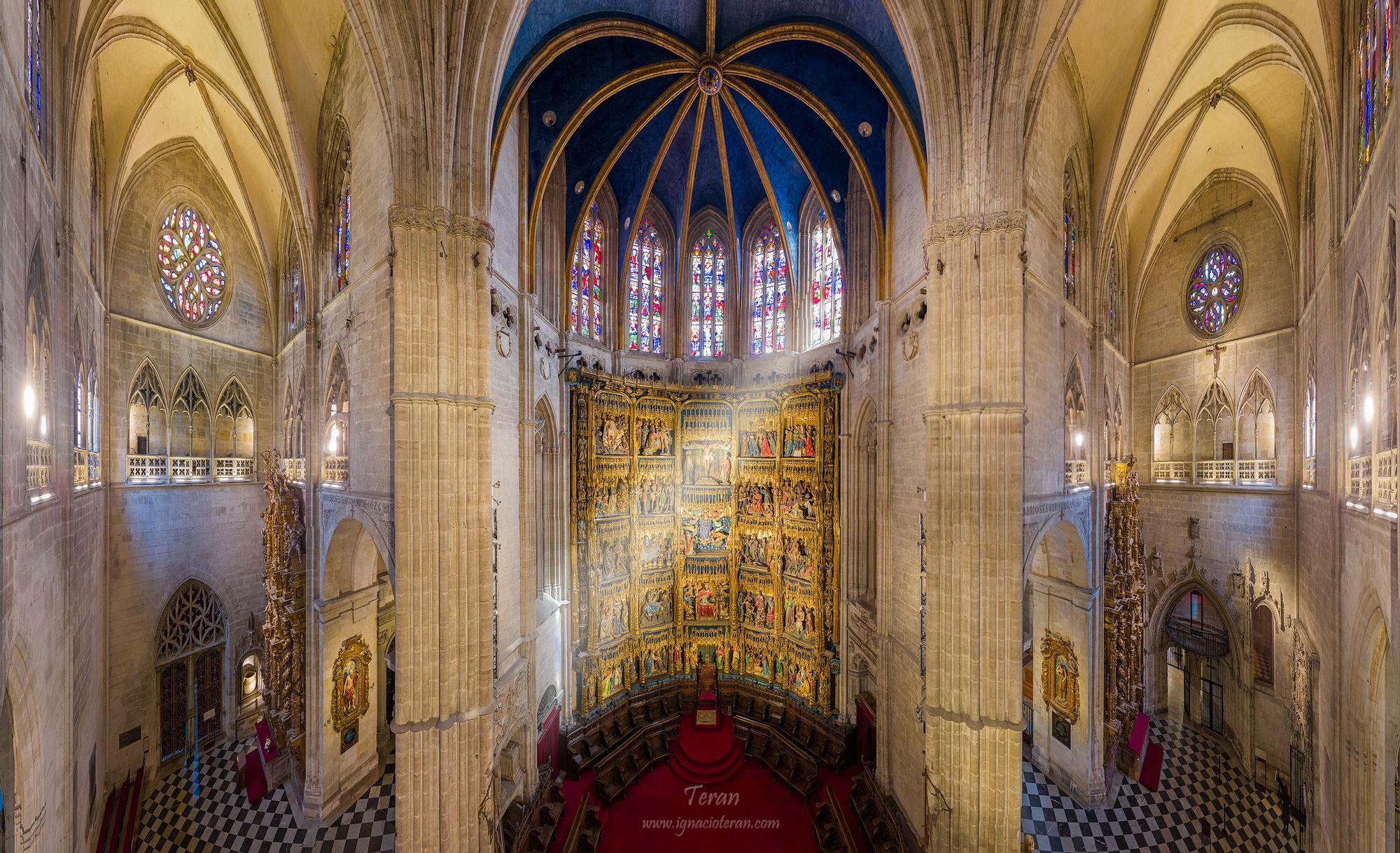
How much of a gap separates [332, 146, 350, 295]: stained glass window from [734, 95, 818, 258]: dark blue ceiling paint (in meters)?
10.4

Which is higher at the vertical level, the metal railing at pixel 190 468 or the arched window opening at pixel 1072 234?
the arched window opening at pixel 1072 234

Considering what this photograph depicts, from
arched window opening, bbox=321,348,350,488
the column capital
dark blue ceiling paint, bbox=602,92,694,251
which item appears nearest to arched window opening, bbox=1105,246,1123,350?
the column capital

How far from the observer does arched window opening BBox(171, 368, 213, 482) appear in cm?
1427

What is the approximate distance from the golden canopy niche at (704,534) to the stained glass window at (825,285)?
1.85 metres

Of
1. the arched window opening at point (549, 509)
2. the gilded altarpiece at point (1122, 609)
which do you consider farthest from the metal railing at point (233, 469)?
the gilded altarpiece at point (1122, 609)

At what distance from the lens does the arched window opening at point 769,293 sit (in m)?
18.6

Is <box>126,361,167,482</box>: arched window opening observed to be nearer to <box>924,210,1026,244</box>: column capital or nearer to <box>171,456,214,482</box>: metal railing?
<box>171,456,214,482</box>: metal railing

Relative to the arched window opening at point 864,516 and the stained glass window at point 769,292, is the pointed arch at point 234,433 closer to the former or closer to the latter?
the stained glass window at point 769,292

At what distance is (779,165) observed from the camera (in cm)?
1712

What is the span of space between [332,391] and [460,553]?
561cm

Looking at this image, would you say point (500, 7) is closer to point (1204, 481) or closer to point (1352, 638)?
point (1352, 638)

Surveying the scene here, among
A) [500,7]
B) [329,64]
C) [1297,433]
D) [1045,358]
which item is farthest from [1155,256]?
[329,64]

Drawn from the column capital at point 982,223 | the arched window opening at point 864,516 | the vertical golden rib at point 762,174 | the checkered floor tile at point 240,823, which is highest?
the vertical golden rib at point 762,174

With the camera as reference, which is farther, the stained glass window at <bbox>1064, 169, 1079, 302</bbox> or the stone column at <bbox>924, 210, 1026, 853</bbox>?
the stained glass window at <bbox>1064, 169, 1079, 302</bbox>
